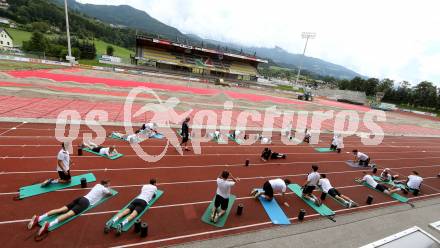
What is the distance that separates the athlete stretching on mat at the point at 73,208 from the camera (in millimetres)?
5414

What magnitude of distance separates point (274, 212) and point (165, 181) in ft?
13.3

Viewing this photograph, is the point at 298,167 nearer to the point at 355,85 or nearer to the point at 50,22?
the point at 355,85

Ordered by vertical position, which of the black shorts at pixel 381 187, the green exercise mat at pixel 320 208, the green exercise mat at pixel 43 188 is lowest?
the green exercise mat at pixel 320 208

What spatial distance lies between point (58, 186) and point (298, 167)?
10.3 metres

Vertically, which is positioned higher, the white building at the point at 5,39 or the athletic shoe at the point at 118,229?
the white building at the point at 5,39

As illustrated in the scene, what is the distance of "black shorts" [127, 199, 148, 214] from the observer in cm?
617

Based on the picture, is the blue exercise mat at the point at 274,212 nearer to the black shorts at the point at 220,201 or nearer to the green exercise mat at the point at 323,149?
the black shorts at the point at 220,201

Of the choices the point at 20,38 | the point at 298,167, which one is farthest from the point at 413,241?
the point at 20,38

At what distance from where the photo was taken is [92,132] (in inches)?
511

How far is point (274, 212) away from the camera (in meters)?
7.36

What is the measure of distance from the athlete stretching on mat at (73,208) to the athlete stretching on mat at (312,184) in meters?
6.82

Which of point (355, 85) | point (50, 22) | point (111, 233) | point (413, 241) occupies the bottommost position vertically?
point (111, 233)

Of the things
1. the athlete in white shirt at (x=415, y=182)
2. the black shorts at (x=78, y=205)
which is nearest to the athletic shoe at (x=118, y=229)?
the black shorts at (x=78, y=205)

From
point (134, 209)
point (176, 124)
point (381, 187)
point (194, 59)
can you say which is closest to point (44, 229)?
point (134, 209)
